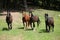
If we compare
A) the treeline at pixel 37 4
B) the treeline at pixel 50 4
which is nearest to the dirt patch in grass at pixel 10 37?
the treeline at pixel 37 4

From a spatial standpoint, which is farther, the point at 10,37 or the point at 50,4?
the point at 50,4

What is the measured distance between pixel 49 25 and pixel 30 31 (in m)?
1.30

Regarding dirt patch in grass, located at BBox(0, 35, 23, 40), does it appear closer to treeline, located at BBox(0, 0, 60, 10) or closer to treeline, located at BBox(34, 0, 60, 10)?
treeline, located at BBox(0, 0, 60, 10)

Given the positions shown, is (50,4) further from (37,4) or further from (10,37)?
(10,37)

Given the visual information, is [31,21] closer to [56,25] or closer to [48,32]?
[48,32]

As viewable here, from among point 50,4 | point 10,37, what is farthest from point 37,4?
point 10,37

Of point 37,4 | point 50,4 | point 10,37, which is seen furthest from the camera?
point 37,4

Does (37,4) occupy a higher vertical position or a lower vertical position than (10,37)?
higher

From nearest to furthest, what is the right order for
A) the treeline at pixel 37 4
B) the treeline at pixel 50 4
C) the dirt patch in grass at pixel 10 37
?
the dirt patch in grass at pixel 10 37 → the treeline at pixel 37 4 → the treeline at pixel 50 4

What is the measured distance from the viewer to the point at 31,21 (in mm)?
→ 15180

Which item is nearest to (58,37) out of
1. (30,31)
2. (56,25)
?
(30,31)

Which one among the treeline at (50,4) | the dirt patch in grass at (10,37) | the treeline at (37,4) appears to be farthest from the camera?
the treeline at (50,4)

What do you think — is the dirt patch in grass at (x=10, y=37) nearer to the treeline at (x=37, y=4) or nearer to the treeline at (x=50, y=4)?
the treeline at (x=37, y=4)

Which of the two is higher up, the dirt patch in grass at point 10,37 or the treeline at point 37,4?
the treeline at point 37,4
